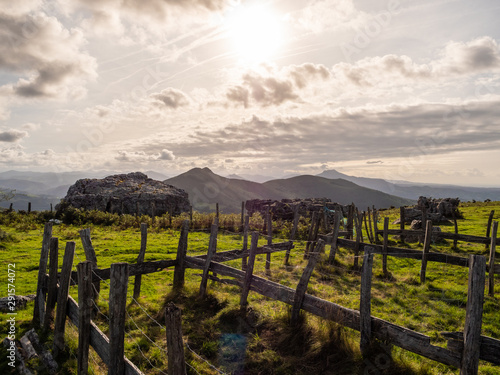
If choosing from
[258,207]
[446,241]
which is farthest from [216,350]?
[258,207]

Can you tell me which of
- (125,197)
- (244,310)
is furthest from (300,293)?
(125,197)

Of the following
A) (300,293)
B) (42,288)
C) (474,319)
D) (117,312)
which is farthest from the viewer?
(42,288)

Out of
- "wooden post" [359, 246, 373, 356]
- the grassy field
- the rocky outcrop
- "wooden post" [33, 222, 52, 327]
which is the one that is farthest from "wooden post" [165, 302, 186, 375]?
the rocky outcrop

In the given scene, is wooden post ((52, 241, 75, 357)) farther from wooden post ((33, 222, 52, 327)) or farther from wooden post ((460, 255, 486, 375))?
wooden post ((460, 255, 486, 375))

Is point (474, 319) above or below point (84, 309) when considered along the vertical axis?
above

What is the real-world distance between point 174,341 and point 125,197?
37.3 meters

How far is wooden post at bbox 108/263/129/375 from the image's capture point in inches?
174

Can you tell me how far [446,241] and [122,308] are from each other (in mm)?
24040

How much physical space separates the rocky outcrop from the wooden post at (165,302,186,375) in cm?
3068

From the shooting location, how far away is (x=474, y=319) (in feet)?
15.3

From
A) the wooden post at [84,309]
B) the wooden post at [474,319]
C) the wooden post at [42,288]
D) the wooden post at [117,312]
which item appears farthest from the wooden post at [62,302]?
the wooden post at [474,319]

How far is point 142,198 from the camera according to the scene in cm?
3750

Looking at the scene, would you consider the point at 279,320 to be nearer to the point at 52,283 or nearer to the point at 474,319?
the point at 474,319

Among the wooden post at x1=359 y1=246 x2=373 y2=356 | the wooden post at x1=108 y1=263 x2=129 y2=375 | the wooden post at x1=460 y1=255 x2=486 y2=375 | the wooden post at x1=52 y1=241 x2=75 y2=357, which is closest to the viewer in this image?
the wooden post at x1=108 y1=263 x2=129 y2=375
